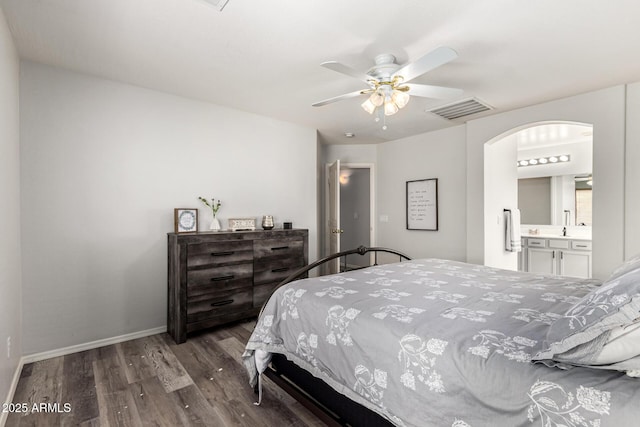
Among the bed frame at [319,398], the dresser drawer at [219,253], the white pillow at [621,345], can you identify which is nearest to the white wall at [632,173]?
the white pillow at [621,345]

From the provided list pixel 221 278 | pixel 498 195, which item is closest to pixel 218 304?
pixel 221 278

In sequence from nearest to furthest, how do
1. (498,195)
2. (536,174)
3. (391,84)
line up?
1. (391,84)
2. (498,195)
3. (536,174)

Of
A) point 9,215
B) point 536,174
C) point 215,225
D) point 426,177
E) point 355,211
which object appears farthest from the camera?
point 355,211

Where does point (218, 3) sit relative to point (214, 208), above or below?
above

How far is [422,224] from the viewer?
15.7 ft

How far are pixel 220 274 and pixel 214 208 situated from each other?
0.80 metres

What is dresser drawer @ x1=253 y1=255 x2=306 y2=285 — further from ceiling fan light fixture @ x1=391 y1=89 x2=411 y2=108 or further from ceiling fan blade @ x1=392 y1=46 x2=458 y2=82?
ceiling fan blade @ x1=392 y1=46 x2=458 y2=82

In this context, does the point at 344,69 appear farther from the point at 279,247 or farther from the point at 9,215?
the point at 9,215

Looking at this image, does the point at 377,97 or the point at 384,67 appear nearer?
the point at 384,67

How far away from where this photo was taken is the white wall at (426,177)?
4.37 meters

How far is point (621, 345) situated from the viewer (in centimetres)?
84

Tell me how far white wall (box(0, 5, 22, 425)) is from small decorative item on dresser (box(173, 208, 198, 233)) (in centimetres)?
117

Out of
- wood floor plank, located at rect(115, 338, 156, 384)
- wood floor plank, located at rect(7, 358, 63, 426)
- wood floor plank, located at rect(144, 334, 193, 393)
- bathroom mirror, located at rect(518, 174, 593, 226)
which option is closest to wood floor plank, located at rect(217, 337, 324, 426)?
wood floor plank, located at rect(144, 334, 193, 393)

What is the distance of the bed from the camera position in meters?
0.86
